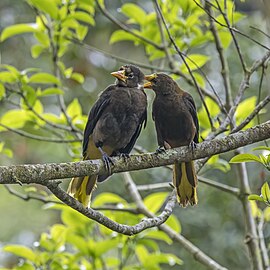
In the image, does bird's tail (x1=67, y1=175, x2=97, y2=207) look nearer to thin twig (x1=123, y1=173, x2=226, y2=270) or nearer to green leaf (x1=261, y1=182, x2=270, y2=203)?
thin twig (x1=123, y1=173, x2=226, y2=270)

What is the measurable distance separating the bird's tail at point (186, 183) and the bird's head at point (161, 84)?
1.27 ft

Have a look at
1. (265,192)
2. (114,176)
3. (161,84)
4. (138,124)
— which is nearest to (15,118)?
(138,124)

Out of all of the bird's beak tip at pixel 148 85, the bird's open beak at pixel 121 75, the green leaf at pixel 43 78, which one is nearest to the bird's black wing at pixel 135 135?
the bird's beak tip at pixel 148 85

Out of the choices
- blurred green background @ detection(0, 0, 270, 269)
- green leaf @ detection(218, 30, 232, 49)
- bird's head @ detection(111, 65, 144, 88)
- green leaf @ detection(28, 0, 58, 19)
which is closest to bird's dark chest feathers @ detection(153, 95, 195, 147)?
bird's head @ detection(111, 65, 144, 88)

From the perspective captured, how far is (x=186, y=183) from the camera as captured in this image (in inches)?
117

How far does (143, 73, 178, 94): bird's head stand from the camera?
10.2ft

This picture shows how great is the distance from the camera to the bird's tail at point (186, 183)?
116 inches

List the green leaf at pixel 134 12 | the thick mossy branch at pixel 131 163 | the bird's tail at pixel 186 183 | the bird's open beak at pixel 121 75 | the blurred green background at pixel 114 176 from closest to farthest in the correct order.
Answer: the thick mossy branch at pixel 131 163
the bird's tail at pixel 186 183
the bird's open beak at pixel 121 75
the green leaf at pixel 134 12
the blurred green background at pixel 114 176

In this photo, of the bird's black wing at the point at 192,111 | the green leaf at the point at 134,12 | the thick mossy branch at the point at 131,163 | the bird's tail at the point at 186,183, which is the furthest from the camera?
the green leaf at the point at 134,12

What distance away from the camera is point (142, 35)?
3.37 metres

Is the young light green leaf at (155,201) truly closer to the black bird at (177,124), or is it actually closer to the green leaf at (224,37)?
the black bird at (177,124)

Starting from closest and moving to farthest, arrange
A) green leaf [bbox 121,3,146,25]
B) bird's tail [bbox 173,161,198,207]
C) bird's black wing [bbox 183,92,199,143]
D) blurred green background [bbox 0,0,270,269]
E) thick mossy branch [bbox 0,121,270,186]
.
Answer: thick mossy branch [bbox 0,121,270,186] → bird's tail [bbox 173,161,198,207] → bird's black wing [bbox 183,92,199,143] → green leaf [bbox 121,3,146,25] → blurred green background [bbox 0,0,270,269]

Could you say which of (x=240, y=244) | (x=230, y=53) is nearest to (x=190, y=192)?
(x=240, y=244)

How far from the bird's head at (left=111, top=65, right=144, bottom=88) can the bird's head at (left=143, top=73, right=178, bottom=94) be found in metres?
0.13
